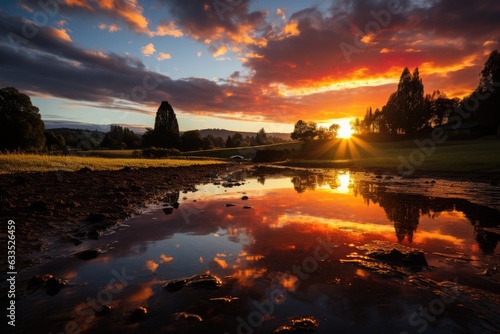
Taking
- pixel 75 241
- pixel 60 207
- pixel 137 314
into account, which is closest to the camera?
pixel 137 314

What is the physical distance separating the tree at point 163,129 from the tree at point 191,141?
11.8 meters

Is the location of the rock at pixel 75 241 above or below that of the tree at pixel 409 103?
below

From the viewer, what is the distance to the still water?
406cm

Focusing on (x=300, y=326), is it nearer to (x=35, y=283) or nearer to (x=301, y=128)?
(x=35, y=283)

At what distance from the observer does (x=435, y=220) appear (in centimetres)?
1086

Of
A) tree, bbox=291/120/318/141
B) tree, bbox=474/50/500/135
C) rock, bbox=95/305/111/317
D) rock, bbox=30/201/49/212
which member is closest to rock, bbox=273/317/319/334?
rock, bbox=95/305/111/317

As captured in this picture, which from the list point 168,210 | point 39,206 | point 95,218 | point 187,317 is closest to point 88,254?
point 95,218

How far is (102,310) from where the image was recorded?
423cm

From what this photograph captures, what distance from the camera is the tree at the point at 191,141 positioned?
107000 mm

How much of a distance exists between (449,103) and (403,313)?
13507 centimetres

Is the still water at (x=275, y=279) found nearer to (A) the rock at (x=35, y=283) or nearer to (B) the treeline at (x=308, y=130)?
(A) the rock at (x=35, y=283)

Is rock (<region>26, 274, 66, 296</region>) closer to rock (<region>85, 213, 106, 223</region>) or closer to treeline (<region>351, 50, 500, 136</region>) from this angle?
rock (<region>85, 213, 106, 223</region>)

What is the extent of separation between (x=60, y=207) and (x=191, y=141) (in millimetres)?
101013

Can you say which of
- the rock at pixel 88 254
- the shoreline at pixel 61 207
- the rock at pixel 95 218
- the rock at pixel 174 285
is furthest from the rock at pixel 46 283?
the rock at pixel 95 218
